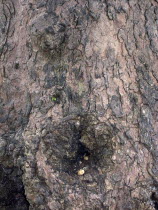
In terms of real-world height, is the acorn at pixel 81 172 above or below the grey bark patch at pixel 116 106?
below

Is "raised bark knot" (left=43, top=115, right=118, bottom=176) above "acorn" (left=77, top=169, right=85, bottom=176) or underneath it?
above

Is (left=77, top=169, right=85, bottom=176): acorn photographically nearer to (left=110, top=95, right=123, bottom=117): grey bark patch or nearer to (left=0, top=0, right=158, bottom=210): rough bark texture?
(left=0, top=0, right=158, bottom=210): rough bark texture

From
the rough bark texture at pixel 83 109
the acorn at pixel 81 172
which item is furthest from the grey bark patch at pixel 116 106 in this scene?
the acorn at pixel 81 172

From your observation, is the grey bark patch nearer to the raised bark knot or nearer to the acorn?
the raised bark knot

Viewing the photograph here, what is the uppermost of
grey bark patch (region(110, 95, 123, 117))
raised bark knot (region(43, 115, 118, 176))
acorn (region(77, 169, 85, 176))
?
grey bark patch (region(110, 95, 123, 117))

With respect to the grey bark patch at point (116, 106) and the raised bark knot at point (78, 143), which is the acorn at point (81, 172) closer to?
the raised bark knot at point (78, 143)

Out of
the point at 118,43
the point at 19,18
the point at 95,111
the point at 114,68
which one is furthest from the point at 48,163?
the point at 19,18

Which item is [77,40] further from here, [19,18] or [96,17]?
[19,18]

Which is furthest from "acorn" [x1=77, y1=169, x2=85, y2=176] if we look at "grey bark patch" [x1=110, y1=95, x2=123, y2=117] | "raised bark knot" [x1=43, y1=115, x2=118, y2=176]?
"grey bark patch" [x1=110, y1=95, x2=123, y2=117]
